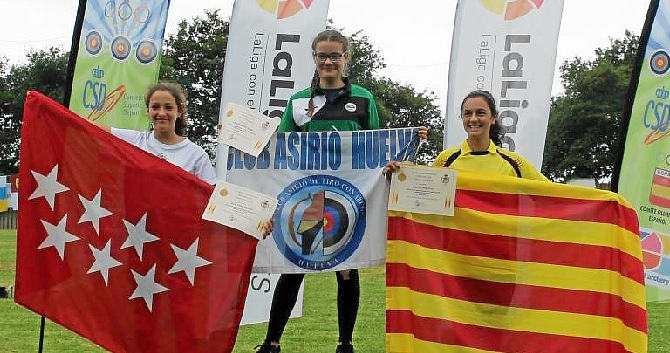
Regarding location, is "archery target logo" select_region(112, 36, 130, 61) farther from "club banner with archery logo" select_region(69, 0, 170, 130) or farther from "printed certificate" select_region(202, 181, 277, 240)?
"printed certificate" select_region(202, 181, 277, 240)

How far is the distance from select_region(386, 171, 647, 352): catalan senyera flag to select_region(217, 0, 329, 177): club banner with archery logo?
135 inches

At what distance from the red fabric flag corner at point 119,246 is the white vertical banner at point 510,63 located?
391 cm

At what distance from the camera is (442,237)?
17.2 ft

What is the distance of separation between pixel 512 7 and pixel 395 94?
4825cm

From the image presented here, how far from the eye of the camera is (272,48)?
27.8 ft

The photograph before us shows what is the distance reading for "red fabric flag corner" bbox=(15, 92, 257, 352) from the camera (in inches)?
204

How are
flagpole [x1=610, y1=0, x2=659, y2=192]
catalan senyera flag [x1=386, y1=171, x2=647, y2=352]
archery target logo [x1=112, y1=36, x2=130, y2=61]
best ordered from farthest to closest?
archery target logo [x1=112, y1=36, x2=130, y2=61]
flagpole [x1=610, y1=0, x2=659, y2=192]
catalan senyera flag [x1=386, y1=171, x2=647, y2=352]

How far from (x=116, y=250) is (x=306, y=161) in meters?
1.18

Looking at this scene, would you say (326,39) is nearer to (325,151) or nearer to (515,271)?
(325,151)

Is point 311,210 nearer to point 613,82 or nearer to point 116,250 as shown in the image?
point 116,250

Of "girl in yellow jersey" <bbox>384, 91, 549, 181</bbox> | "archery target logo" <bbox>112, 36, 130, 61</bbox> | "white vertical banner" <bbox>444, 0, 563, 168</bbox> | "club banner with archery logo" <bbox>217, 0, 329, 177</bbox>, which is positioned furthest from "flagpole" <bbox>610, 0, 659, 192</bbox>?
"archery target logo" <bbox>112, 36, 130, 61</bbox>

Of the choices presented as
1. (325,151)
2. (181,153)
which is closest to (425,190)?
(325,151)

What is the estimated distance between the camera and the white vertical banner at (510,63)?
8422 millimetres

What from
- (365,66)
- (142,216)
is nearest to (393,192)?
(142,216)
